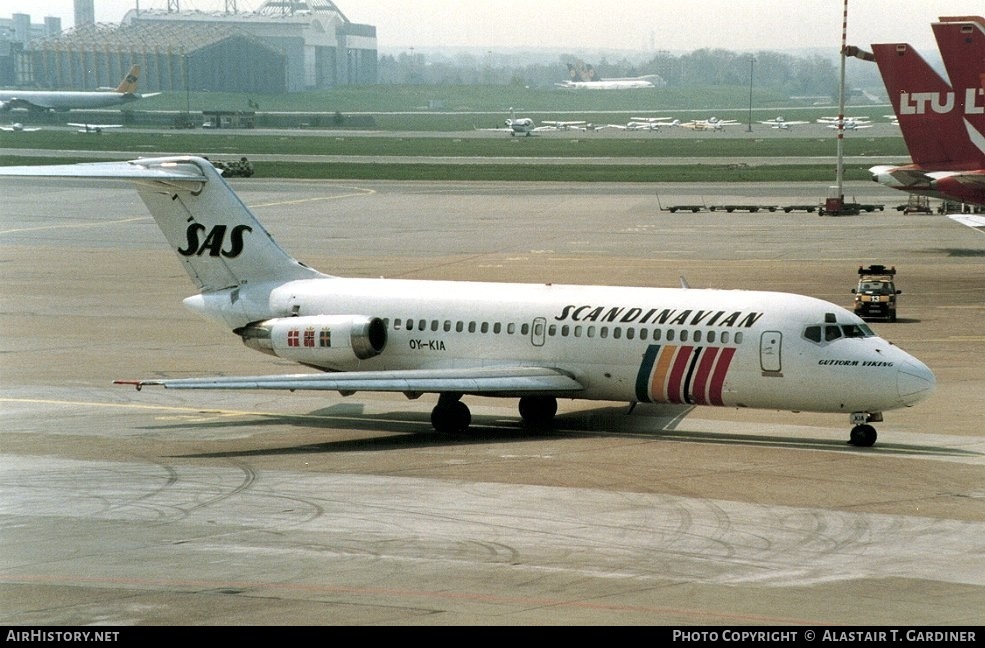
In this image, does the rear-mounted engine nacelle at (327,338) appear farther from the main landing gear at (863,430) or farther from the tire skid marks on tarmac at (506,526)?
the main landing gear at (863,430)

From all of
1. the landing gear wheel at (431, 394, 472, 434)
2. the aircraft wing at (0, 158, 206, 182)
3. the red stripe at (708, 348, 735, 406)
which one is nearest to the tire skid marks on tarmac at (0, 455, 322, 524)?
the landing gear wheel at (431, 394, 472, 434)

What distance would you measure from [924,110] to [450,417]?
Answer: 43793 mm

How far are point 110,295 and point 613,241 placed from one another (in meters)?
29.7

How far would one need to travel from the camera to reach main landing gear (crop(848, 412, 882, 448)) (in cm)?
3331

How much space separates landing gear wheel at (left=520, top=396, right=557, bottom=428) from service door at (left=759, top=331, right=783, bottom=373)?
5.62m

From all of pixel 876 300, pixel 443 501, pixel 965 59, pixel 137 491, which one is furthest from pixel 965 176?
pixel 137 491

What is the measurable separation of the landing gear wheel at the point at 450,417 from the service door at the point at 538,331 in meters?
2.39

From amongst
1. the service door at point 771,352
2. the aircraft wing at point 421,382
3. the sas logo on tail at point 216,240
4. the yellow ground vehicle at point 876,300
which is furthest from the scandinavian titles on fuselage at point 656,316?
the yellow ground vehicle at point 876,300

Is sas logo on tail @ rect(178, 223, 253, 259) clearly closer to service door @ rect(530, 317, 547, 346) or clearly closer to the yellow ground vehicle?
service door @ rect(530, 317, 547, 346)

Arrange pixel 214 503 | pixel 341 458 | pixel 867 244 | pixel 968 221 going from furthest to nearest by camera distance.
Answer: pixel 867 244, pixel 968 221, pixel 341 458, pixel 214 503

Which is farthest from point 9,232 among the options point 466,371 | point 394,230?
point 466,371

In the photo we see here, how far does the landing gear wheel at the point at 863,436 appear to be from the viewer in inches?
1310

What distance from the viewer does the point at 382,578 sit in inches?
870
